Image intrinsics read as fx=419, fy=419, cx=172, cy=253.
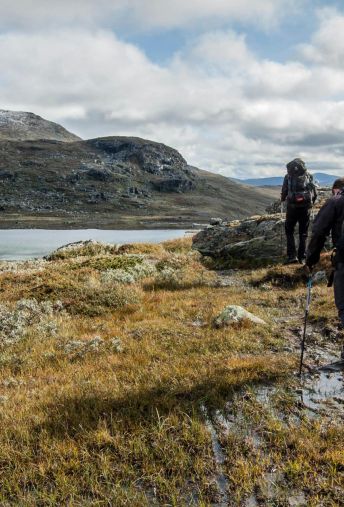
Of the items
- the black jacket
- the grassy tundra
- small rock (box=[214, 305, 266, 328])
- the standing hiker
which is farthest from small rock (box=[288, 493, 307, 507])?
small rock (box=[214, 305, 266, 328])

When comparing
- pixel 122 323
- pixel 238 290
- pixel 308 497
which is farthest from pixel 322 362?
pixel 238 290

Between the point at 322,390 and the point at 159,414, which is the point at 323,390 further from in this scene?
the point at 159,414

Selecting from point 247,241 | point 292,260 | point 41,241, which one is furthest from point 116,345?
point 41,241

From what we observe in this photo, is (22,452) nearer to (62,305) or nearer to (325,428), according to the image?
(325,428)

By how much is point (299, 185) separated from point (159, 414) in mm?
12349

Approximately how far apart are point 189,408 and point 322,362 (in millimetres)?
3283

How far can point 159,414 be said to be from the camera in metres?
5.73

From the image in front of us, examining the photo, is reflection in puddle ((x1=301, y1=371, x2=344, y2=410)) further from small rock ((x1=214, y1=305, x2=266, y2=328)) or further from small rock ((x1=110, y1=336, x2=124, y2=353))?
small rock ((x1=110, y1=336, x2=124, y2=353))

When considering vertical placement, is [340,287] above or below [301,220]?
below

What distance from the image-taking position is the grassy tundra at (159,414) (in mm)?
4418

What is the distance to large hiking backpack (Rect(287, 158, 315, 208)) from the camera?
15898 mm

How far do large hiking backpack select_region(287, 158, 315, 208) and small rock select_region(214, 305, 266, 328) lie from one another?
7.26 metres

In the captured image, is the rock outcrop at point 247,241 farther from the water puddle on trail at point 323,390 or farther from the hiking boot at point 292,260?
the water puddle on trail at point 323,390

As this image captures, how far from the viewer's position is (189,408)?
5836 mm
